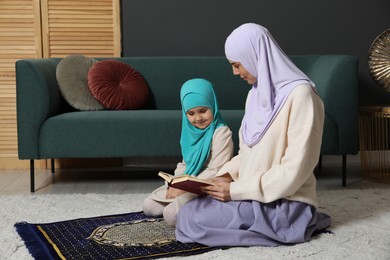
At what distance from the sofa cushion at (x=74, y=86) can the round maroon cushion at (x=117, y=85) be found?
48mm

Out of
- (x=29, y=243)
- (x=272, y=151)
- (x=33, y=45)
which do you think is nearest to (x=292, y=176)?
(x=272, y=151)

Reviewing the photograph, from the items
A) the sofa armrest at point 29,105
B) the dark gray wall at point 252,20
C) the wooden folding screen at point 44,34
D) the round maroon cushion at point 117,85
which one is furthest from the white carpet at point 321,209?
the dark gray wall at point 252,20

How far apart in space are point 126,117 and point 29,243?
51.5 inches

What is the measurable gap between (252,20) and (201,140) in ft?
6.57

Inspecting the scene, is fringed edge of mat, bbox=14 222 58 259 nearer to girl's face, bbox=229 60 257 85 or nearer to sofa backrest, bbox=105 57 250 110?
girl's face, bbox=229 60 257 85

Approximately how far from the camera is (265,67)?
225 cm

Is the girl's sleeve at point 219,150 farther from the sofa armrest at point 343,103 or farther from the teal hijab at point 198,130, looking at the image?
the sofa armrest at point 343,103

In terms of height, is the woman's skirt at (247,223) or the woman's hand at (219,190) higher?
the woman's hand at (219,190)

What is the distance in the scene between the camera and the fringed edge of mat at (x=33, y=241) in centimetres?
223

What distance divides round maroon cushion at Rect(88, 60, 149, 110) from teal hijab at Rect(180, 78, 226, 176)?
109 centimetres

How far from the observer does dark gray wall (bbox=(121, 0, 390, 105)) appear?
457cm

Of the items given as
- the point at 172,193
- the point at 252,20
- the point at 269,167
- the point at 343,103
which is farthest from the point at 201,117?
the point at 252,20

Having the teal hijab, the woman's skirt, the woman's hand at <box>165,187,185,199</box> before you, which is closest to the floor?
the teal hijab

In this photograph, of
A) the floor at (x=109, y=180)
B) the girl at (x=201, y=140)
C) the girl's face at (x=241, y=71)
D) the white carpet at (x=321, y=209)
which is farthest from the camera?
the floor at (x=109, y=180)
